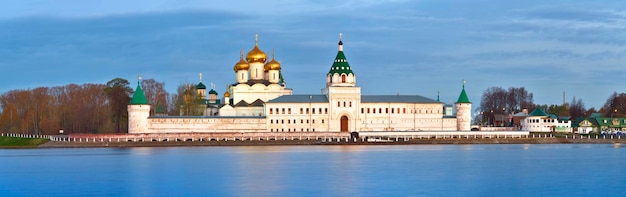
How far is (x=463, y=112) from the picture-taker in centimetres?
→ 7662

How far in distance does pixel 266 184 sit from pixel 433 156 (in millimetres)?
18298

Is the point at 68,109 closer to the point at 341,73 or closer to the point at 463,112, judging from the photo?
the point at 341,73

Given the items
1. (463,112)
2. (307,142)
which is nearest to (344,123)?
(307,142)

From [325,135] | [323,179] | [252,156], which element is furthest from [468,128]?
[323,179]

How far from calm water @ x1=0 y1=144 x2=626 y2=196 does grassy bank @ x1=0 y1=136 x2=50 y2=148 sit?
17951 millimetres

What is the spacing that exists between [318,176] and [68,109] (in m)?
50.4

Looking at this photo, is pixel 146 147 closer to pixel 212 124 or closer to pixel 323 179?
pixel 212 124

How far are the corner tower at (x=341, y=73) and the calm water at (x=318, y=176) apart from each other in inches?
1031

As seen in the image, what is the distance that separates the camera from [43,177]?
3506cm

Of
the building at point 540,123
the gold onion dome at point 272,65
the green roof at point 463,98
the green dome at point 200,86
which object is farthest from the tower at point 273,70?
the building at point 540,123

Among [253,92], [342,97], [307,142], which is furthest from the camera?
[253,92]

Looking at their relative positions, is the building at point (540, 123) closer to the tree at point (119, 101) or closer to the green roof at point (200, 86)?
the green roof at point (200, 86)

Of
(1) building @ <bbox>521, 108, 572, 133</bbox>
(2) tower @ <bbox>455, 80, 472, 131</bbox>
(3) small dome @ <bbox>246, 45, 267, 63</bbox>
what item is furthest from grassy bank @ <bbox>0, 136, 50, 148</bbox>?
(1) building @ <bbox>521, 108, 572, 133</bbox>

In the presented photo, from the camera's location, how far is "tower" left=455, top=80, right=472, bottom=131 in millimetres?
76438
